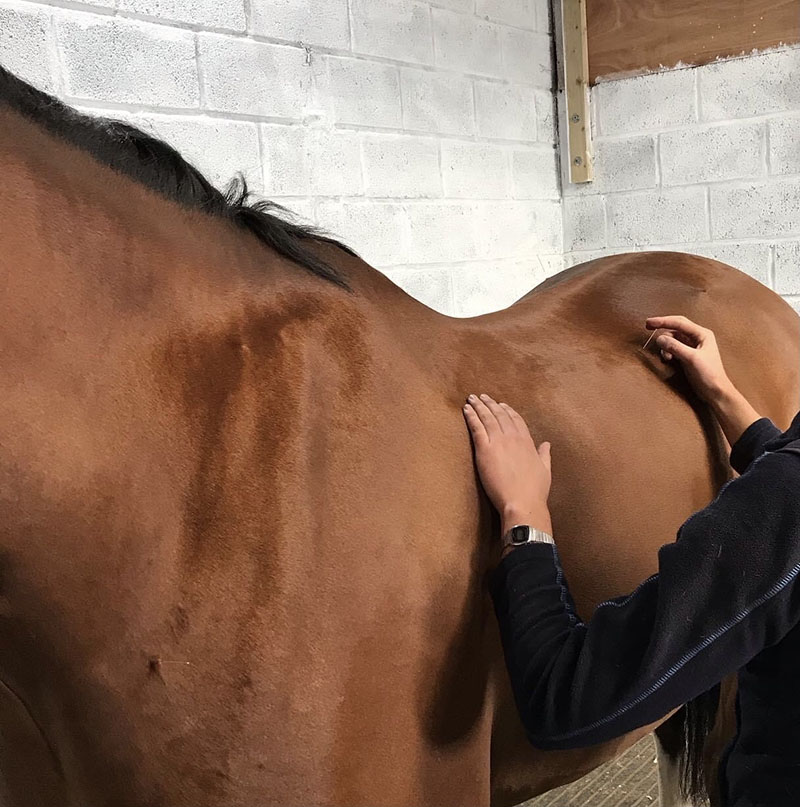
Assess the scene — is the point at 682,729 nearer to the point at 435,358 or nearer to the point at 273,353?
the point at 435,358

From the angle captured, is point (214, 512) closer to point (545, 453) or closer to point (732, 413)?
point (545, 453)

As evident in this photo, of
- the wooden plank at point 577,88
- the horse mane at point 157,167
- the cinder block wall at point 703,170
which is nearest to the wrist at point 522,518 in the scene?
the horse mane at point 157,167

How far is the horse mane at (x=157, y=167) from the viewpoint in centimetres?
60

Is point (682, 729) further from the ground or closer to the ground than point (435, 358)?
closer to the ground

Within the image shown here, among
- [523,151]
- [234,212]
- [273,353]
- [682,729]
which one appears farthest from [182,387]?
[523,151]

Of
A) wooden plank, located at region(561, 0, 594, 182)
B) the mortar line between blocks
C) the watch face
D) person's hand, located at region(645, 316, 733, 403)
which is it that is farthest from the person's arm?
wooden plank, located at region(561, 0, 594, 182)

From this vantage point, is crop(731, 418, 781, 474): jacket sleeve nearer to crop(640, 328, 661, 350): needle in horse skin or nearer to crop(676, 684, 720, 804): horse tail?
crop(640, 328, 661, 350): needle in horse skin

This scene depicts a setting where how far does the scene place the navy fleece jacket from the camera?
1.97 ft

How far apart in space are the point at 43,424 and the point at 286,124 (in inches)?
45.1

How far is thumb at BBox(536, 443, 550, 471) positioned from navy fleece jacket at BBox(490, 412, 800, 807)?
0.12 m

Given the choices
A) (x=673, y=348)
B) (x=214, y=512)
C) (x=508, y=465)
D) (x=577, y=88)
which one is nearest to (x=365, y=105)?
(x=577, y=88)

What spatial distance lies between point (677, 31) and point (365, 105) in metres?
0.95

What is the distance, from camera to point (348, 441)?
2.24ft

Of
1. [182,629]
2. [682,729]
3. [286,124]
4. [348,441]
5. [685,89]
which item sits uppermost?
[685,89]
